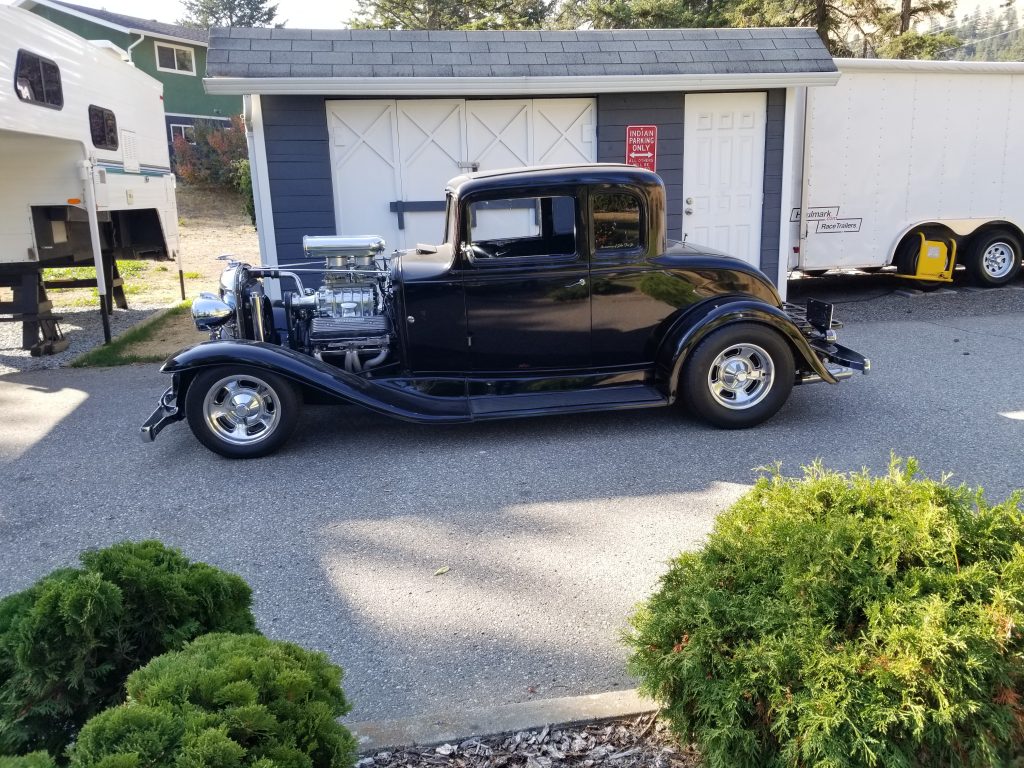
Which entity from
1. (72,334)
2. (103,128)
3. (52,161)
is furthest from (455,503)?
(103,128)

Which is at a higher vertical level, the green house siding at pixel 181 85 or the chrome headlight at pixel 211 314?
the green house siding at pixel 181 85

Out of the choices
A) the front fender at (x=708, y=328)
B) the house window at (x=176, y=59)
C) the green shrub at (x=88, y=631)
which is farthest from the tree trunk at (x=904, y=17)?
the green shrub at (x=88, y=631)

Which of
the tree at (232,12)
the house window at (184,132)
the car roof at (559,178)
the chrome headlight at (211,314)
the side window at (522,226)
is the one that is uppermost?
the tree at (232,12)

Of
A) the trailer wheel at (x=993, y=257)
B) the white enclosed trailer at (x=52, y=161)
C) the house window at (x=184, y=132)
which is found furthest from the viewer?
the house window at (x=184, y=132)

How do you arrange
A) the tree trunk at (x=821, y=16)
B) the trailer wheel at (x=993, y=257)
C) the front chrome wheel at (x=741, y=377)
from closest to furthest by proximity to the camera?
1. the front chrome wheel at (x=741, y=377)
2. the trailer wheel at (x=993, y=257)
3. the tree trunk at (x=821, y=16)

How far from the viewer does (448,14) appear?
97.6ft

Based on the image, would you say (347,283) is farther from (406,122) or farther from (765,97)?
(765,97)

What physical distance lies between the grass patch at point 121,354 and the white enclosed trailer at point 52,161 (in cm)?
29

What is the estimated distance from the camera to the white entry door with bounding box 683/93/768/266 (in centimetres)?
977

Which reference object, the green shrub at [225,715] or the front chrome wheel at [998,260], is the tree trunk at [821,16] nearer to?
the front chrome wheel at [998,260]

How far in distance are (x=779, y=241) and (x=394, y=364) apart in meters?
6.11

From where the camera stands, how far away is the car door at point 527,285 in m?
5.80

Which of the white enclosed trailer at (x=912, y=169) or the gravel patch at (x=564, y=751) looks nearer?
the gravel patch at (x=564, y=751)

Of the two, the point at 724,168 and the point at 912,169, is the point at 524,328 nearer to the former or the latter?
the point at 724,168
